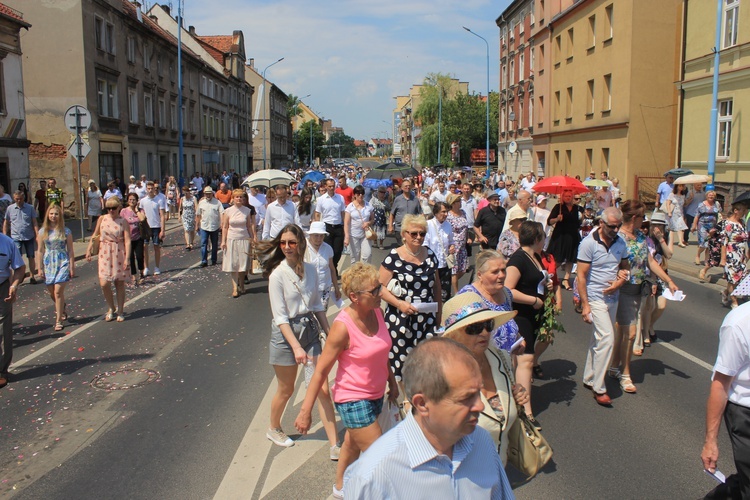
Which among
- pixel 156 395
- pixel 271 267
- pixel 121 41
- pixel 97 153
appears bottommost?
pixel 156 395

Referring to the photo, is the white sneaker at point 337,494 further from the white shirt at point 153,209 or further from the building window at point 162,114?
the building window at point 162,114

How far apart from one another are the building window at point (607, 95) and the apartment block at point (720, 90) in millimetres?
4791

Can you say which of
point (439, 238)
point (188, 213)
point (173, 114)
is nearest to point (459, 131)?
point (173, 114)

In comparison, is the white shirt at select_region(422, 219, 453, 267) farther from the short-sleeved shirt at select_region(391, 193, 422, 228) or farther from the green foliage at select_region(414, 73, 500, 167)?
the green foliage at select_region(414, 73, 500, 167)

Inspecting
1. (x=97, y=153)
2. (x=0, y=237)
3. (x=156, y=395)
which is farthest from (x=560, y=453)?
(x=97, y=153)

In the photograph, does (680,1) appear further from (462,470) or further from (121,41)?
(462,470)

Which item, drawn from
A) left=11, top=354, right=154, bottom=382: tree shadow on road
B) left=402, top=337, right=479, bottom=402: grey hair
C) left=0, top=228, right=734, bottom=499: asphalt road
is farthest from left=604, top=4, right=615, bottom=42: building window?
left=402, top=337, right=479, bottom=402: grey hair

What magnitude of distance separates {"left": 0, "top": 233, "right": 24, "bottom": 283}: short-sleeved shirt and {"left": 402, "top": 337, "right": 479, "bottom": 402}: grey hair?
5962 millimetres

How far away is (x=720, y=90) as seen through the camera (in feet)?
73.8

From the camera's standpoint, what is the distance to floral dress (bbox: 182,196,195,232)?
17.2 m

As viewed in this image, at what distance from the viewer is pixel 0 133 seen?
887 inches

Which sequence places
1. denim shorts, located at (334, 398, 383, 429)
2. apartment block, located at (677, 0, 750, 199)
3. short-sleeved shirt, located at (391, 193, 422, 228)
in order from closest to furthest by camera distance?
denim shorts, located at (334, 398, 383, 429)
short-sleeved shirt, located at (391, 193, 422, 228)
apartment block, located at (677, 0, 750, 199)

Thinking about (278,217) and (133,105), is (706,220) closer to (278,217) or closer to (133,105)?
(278,217)

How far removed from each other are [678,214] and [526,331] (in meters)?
13.7
